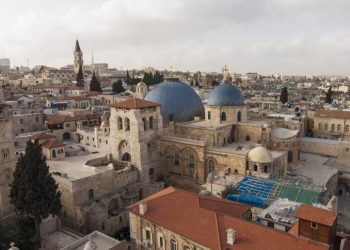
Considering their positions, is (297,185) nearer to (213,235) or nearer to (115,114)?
(213,235)

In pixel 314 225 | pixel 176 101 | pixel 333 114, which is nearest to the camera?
pixel 314 225

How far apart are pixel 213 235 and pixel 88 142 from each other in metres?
29.3

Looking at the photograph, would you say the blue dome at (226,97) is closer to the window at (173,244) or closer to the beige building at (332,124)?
the window at (173,244)

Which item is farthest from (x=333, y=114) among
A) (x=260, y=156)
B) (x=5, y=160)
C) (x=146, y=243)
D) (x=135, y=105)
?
(x=5, y=160)

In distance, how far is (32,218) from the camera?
22438mm

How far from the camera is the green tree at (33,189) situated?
21281mm

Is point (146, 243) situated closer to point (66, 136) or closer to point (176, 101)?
point (176, 101)

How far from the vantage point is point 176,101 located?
1439 inches

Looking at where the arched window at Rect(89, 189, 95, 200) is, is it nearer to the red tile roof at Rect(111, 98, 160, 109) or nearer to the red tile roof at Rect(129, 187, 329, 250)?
the red tile roof at Rect(129, 187, 329, 250)

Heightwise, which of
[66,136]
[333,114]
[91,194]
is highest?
[333,114]

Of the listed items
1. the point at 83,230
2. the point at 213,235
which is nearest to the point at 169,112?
the point at 83,230

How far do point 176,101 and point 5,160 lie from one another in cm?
1837

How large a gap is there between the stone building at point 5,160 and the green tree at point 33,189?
362cm

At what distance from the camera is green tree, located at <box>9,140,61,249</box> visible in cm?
2128
